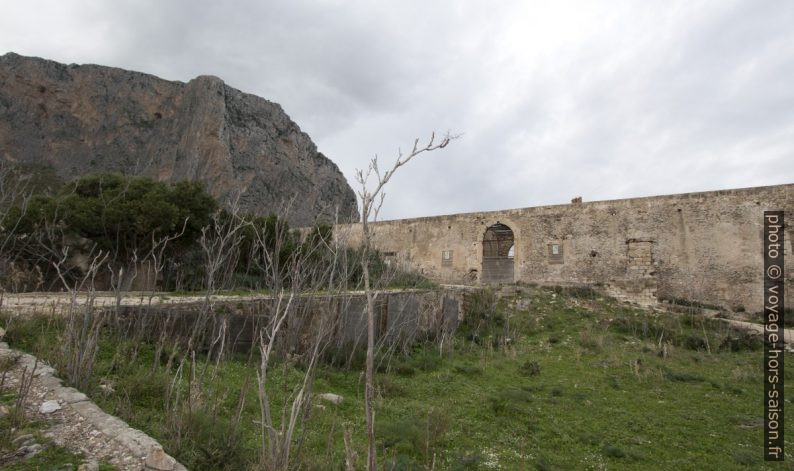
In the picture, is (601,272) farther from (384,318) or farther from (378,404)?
(378,404)

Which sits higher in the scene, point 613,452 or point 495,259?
point 495,259

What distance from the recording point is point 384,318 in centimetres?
861

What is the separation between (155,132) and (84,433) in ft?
97.2

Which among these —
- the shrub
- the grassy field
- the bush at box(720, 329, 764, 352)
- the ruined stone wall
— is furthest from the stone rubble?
the bush at box(720, 329, 764, 352)

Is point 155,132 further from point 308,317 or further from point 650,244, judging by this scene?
point 650,244

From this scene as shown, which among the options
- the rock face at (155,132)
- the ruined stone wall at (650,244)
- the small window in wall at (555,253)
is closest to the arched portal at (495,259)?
→ the ruined stone wall at (650,244)

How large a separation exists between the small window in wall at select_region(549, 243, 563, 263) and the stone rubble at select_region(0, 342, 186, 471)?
1448 cm

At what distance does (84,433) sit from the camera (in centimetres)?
271

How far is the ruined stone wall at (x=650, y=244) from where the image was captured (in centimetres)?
1273

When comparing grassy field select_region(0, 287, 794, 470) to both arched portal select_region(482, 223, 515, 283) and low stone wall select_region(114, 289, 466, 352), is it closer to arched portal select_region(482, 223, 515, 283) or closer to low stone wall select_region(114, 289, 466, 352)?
low stone wall select_region(114, 289, 466, 352)

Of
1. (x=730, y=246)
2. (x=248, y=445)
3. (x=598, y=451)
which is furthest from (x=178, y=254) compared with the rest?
(x=730, y=246)

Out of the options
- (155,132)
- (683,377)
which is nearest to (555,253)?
(683,377)

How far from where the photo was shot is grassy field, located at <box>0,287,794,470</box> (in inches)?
140

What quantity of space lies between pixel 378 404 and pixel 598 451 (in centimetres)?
250
